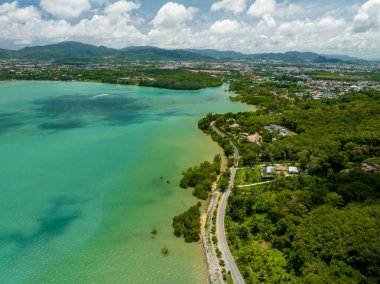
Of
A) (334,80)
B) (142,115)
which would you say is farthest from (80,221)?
(334,80)

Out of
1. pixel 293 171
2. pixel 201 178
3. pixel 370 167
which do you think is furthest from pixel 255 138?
pixel 201 178

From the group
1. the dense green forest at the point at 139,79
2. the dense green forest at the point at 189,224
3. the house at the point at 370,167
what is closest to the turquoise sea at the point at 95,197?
the dense green forest at the point at 189,224

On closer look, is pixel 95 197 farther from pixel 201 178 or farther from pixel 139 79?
pixel 139 79

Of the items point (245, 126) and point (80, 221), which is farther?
point (245, 126)

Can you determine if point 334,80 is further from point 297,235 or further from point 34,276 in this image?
point 34,276

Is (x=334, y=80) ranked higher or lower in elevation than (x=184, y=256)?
higher

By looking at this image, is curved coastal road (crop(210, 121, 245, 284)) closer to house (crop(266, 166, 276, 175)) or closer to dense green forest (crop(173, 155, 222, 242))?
dense green forest (crop(173, 155, 222, 242))
